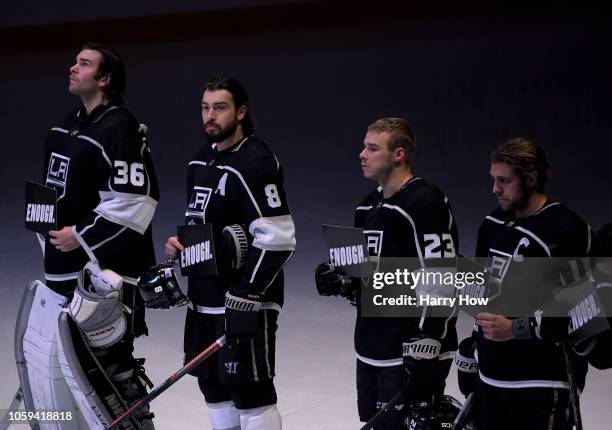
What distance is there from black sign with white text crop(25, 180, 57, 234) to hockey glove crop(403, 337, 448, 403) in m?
1.17

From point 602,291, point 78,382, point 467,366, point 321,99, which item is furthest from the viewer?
point 321,99

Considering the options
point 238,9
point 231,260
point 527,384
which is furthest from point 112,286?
point 238,9

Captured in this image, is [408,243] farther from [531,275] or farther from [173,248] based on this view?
[173,248]

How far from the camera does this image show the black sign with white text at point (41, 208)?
3.37 m

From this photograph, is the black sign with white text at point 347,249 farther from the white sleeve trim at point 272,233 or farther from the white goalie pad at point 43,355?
the white goalie pad at point 43,355

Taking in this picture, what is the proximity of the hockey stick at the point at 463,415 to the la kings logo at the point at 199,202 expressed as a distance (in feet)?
2.98

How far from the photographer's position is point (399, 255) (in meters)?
3.04

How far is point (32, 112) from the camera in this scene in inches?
320

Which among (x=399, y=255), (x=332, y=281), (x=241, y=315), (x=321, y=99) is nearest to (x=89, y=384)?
(x=241, y=315)

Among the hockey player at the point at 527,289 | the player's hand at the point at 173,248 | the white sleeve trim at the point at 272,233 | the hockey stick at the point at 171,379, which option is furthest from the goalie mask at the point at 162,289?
the hockey player at the point at 527,289

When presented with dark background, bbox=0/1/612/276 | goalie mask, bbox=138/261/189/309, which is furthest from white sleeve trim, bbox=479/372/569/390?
dark background, bbox=0/1/612/276

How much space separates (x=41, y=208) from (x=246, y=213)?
0.69 meters

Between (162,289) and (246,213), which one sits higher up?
(246,213)

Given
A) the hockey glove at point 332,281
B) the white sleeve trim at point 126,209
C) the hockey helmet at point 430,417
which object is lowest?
the hockey helmet at point 430,417
